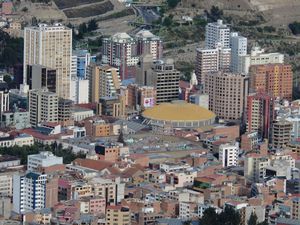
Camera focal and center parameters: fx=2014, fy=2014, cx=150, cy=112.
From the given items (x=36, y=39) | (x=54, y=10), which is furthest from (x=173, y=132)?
(x=54, y=10)

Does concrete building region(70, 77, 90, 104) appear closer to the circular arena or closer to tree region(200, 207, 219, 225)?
the circular arena

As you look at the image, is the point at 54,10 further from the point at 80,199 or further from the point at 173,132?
the point at 80,199

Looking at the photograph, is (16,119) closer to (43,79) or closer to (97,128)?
(43,79)

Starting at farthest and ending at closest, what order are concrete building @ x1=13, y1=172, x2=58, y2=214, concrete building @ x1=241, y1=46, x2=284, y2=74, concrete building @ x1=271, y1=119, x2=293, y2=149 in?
concrete building @ x1=241, y1=46, x2=284, y2=74 → concrete building @ x1=271, y1=119, x2=293, y2=149 → concrete building @ x1=13, y1=172, x2=58, y2=214

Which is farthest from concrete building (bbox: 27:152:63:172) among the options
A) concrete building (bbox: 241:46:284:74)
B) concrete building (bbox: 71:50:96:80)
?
concrete building (bbox: 241:46:284:74)

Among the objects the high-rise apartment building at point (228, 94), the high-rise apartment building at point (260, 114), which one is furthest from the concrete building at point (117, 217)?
the high-rise apartment building at point (228, 94)

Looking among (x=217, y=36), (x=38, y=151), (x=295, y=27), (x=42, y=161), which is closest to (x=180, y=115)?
(x=38, y=151)
